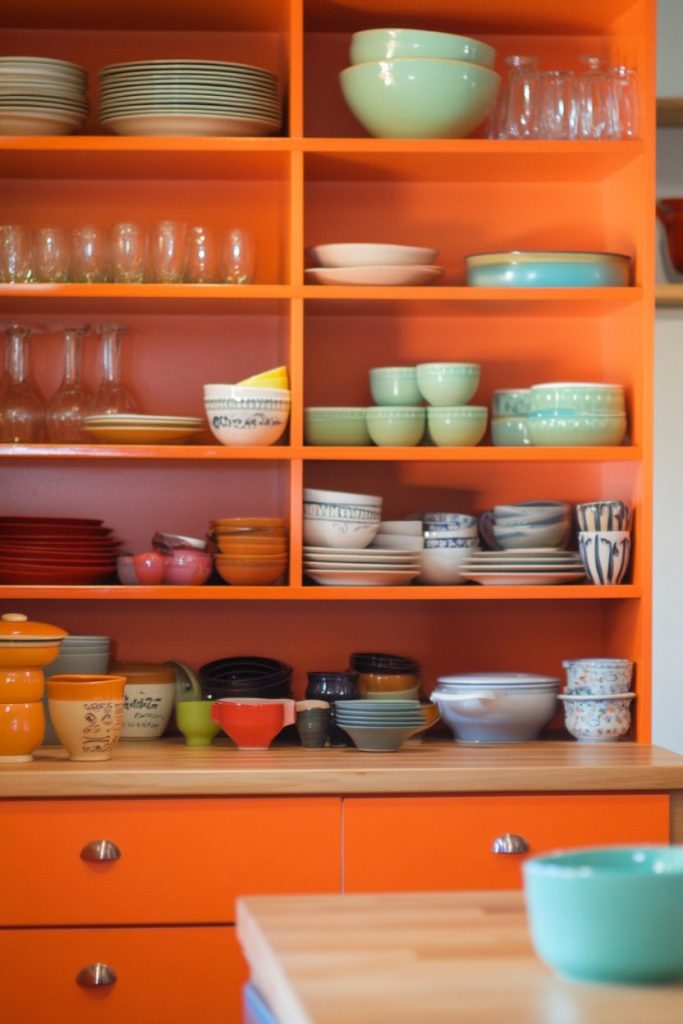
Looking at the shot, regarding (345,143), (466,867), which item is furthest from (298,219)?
(466,867)

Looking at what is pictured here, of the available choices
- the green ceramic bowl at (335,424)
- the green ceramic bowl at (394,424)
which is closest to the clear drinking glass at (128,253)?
the green ceramic bowl at (335,424)

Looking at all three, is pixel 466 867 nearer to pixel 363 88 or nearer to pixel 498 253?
pixel 498 253

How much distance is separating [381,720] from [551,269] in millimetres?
990

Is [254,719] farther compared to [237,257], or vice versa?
[237,257]

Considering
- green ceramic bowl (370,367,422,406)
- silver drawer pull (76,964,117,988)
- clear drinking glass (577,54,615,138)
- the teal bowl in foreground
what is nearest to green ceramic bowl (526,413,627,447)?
green ceramic bowl (370,367,422,406)

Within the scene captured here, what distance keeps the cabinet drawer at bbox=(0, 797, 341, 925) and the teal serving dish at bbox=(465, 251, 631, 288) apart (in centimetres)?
114

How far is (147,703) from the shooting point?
310 centimetres

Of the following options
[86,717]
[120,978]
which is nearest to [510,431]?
[86,717]

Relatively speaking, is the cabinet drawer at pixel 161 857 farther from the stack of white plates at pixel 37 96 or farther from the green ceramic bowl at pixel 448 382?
the stack of white plates at pixel 37 96

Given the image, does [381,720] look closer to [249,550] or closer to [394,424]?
[249,550]

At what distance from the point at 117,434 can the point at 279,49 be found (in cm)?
95

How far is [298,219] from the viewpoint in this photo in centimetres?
306

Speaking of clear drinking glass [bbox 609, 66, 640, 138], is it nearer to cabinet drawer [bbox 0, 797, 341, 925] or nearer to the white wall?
the white wall

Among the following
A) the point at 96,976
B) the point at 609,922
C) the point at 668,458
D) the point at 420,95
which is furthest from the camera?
the point at 668,458
